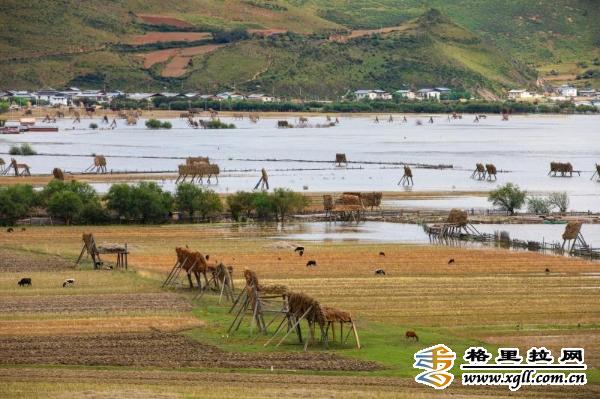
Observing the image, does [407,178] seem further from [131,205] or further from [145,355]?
[145,355]

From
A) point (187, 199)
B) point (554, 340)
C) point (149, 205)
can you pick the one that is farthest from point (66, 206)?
point (554, 340)

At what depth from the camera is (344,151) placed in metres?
135

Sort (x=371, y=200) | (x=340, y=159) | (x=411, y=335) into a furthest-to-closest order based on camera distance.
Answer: (x=340, y=159), (x=371, y=200), (x=411, y=335)

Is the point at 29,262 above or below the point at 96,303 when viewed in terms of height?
above

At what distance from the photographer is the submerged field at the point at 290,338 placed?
2828 centimetres

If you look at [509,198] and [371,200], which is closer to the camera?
[509,198]

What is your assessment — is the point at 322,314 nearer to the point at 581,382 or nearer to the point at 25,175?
the point at 581,382

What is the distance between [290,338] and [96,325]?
4.91 m

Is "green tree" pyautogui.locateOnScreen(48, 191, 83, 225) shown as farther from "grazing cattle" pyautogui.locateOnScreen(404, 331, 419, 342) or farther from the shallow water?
"grazing cattle" pyautogui.locateOnScreen(404, 331, 419, 342)

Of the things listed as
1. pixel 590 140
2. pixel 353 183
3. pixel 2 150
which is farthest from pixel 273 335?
pixel 590 140

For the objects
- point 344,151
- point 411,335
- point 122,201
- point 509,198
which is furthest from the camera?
point 344,151

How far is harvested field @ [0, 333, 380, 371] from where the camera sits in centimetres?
3014

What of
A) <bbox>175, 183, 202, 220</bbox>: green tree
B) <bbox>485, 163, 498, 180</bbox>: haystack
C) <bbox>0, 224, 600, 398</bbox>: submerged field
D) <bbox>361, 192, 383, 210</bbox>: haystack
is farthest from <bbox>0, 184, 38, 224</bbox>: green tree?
<bbox>485, 163, 498, 180</bbox>: haystack

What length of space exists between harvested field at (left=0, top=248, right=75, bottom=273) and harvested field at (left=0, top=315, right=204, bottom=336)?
1130cm
